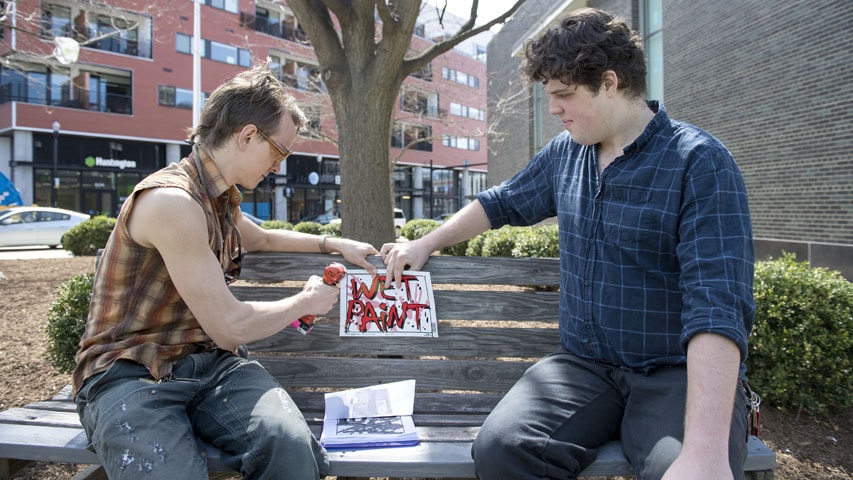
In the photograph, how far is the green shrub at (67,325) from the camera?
12.4 ft

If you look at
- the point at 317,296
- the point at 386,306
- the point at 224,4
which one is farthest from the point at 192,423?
the point at 224,4

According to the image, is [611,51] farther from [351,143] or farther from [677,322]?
[351,143]

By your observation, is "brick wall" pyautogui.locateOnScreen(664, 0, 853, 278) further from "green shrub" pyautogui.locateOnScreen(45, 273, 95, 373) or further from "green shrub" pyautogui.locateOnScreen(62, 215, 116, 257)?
"green shrub" pyautogui.locateOnScreen(62, 215, 116, 257)

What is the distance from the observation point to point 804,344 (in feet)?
11.3

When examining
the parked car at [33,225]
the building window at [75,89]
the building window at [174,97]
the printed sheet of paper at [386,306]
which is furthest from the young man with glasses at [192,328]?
the building window at [174,97]

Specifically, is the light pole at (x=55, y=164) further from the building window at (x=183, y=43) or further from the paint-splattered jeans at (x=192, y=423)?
the paint-splattered jeans at (x=192, y=423)

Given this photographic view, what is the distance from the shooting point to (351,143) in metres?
5.05

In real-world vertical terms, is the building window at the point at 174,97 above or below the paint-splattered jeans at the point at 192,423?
above

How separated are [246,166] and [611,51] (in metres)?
1.47

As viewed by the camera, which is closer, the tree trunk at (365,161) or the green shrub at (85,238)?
the tree trunk at (365,161)

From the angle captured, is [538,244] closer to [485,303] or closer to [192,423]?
[485,303]

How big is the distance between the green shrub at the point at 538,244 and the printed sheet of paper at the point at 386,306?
4.17m

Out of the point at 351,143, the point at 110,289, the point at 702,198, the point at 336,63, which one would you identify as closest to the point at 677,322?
the point at 702,198

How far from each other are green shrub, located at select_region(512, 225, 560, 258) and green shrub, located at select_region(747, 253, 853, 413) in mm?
3212
